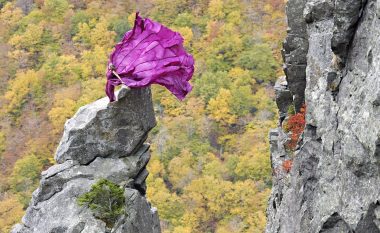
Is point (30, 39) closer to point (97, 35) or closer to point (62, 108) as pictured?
point (97, 35)

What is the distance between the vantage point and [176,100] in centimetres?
6259

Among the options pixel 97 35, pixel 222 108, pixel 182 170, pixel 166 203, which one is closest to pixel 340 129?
pixel 166 203

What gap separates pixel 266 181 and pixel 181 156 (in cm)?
905

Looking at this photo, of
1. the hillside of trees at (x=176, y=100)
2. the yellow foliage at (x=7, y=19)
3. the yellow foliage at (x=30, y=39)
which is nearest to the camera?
the hillside of trees at (x=176, y=100)

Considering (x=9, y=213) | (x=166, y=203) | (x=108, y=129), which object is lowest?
(x=166, y=203)

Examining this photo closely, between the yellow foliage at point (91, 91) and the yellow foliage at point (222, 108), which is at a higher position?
the yellow foliage at point (91, 91)

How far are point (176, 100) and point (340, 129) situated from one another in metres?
52.6

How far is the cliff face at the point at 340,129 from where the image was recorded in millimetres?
9188

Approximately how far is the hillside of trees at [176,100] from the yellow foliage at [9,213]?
0.10m

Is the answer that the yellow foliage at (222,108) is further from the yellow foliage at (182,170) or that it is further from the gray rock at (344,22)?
the gray rock at (344,22)

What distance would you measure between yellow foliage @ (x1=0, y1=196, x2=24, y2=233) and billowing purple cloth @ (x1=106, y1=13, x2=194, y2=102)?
3773 centimetres

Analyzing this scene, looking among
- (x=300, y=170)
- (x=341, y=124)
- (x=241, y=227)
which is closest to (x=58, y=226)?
(x=300, y=170)

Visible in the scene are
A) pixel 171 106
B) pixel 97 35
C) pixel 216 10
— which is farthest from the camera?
pixel 216 10

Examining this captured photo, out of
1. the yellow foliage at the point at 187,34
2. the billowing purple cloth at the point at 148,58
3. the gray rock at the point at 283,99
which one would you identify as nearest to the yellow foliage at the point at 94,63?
the yellow foliage at the point at 187,34
